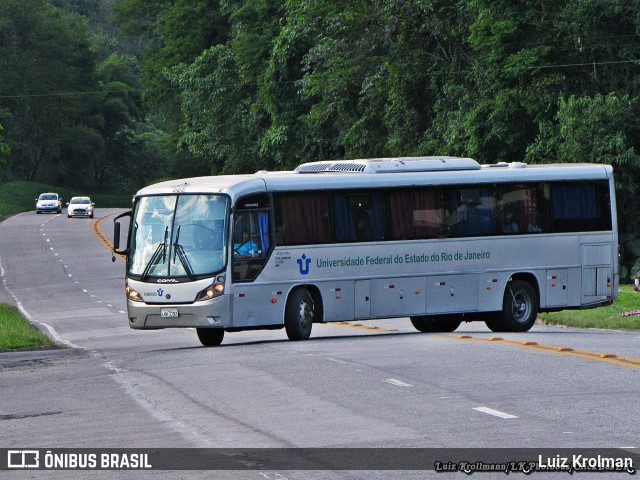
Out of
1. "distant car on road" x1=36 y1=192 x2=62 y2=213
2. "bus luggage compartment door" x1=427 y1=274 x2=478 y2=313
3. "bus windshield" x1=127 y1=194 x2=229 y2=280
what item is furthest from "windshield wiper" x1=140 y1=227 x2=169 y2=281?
"distant car on road" x1=36 y1=192 x2=62 y2=213

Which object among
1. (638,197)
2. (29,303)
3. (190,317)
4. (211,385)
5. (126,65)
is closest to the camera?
(211,385)

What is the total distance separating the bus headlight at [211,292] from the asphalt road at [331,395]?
96 cm

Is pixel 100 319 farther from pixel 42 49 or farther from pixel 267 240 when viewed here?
pixel 42 49

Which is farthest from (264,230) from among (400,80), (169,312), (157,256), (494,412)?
(400,80)

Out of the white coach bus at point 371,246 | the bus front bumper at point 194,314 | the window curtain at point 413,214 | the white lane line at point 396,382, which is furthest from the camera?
the window curtain at point 413,214

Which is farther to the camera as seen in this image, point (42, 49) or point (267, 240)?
point (42, 49)

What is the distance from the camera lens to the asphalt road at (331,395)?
1275cm

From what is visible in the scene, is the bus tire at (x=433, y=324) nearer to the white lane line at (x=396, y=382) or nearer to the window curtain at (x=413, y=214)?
the window curtain at (x=413, y=214)

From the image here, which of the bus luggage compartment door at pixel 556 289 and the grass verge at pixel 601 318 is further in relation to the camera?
the grass verge at pixel 601 318

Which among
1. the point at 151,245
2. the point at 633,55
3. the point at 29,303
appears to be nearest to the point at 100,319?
the point at 29,303

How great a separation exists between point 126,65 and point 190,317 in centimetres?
13989

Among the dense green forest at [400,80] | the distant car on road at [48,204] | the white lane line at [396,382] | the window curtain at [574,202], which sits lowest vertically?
the white lane line at [396,382]

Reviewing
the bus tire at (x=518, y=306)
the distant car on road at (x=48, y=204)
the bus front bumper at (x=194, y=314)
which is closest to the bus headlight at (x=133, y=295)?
the bus front bumper at (x=194, y=314)

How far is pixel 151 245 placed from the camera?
2500cm
